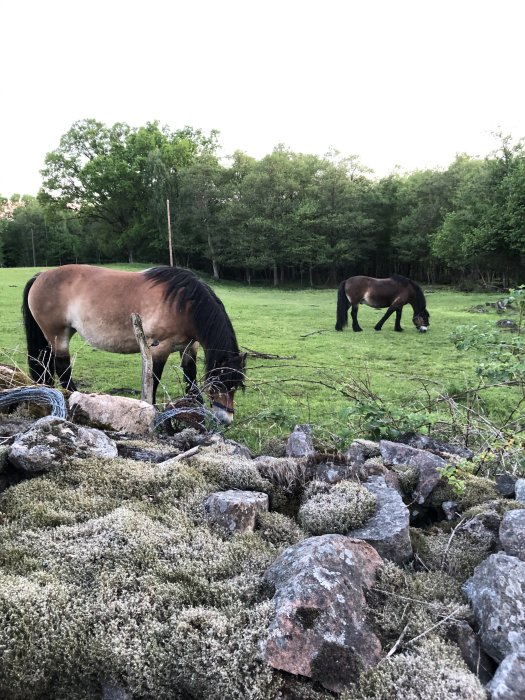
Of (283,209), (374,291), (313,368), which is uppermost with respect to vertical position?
(283,209)

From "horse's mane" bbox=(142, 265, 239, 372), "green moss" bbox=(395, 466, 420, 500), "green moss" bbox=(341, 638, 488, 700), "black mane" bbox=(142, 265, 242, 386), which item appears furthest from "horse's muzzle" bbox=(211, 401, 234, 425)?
"green moss" bbox=(341, 638, 488, 700)

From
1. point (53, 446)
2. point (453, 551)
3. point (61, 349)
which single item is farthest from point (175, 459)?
point (61, 349)

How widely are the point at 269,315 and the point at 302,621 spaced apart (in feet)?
49.7

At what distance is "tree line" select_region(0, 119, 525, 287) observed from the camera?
30.2 m

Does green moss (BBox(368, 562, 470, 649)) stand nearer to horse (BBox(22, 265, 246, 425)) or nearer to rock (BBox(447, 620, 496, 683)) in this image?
rock (BBox(447, 620, 496, 683))

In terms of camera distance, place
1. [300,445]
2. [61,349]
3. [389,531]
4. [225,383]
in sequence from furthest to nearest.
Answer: [61,349], [225,383], [300,445], [389,531]

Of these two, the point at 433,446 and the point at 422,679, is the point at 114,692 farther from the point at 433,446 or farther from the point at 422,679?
the point at 433,446

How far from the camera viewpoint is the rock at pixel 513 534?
1.71 metres

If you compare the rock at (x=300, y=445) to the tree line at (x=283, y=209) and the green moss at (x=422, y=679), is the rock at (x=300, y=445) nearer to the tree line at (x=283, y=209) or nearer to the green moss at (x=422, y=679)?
the green moss at (x=422, y=679)

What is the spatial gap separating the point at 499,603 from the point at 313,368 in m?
6.69

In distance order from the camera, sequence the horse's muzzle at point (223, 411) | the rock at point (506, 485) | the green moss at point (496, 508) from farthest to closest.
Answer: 1. the horse's muzzle at point (223, 411)
2. the rock at point (506, 485)
3. the green moss at point (496, 508)

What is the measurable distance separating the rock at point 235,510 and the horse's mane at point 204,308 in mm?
3082

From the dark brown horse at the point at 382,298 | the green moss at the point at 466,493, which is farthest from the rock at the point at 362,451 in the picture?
the dark brown horse at the point at 382,298

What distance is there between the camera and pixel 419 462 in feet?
8.52
